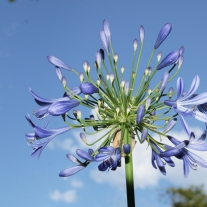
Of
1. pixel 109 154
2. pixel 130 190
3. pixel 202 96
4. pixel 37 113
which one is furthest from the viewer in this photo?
pixel 37 113

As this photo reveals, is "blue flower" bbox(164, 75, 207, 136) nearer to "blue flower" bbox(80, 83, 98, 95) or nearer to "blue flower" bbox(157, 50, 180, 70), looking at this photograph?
"blue flower" bbox(157, 50, 180, 70)

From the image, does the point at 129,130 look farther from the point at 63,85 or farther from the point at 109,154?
the point at 63,85

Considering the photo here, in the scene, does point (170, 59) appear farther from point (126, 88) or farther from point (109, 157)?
point (109, 157)

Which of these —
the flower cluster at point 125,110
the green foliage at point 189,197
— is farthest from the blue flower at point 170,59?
the green foliage at point 189,197

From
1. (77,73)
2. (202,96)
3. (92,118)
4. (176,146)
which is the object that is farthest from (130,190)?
(77,73)

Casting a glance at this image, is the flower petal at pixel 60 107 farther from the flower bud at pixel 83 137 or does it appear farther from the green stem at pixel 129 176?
the green stem at pixel 129 176

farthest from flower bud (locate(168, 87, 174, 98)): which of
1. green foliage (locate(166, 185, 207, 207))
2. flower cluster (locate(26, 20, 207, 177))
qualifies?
green foliage (locate(166, 185, 207, 207))
